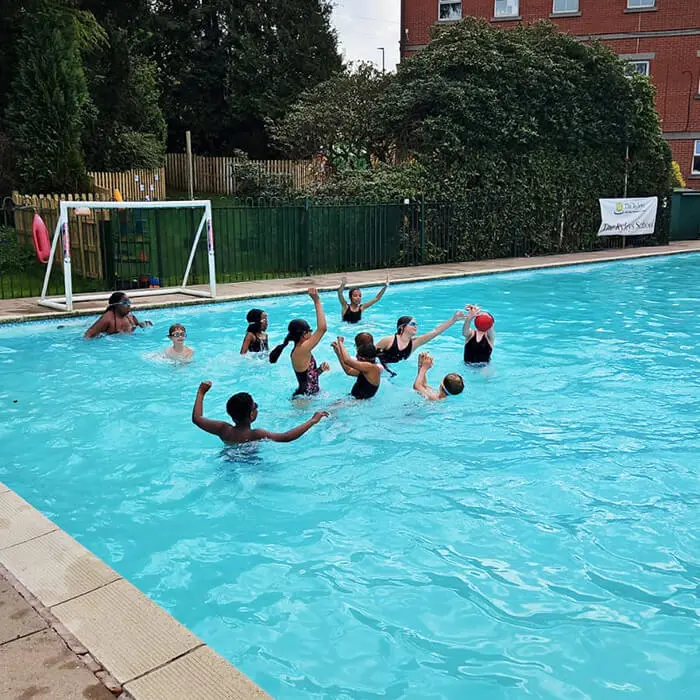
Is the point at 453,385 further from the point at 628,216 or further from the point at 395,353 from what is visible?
the point at 628,216

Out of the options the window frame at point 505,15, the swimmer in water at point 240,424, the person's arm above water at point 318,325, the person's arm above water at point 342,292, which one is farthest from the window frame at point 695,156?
the swimmer in water at point 240,424

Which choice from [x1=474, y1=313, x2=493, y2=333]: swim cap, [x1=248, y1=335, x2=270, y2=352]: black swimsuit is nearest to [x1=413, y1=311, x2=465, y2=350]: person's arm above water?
[x1=474, y1=313, x2=493, y2=333]: swim cap

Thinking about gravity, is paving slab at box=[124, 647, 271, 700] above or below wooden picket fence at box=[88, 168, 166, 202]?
below

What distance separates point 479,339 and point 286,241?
1069 cm

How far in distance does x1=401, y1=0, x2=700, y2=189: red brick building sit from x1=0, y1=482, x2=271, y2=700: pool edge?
31784mm

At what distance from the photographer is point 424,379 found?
888 cm

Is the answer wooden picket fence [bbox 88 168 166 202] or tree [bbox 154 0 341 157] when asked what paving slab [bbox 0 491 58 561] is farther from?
tree [bbox 154 0 341 157]

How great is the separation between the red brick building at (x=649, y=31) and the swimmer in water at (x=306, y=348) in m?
27.3

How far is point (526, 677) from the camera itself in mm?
4090

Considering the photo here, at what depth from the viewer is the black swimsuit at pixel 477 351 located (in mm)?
10484

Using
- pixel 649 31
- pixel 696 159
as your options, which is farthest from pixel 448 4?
pixel 696 159

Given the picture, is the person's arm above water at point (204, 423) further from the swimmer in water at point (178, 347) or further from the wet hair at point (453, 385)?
the swimmer in water at point (178, 347)

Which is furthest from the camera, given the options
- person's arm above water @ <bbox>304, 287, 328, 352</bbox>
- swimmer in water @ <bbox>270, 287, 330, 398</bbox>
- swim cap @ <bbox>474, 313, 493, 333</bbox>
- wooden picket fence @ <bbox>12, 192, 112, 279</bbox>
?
wooden picket fence @ <bbox>12, 192, 112, 279</bbox>

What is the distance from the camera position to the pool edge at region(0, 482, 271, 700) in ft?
10.4
